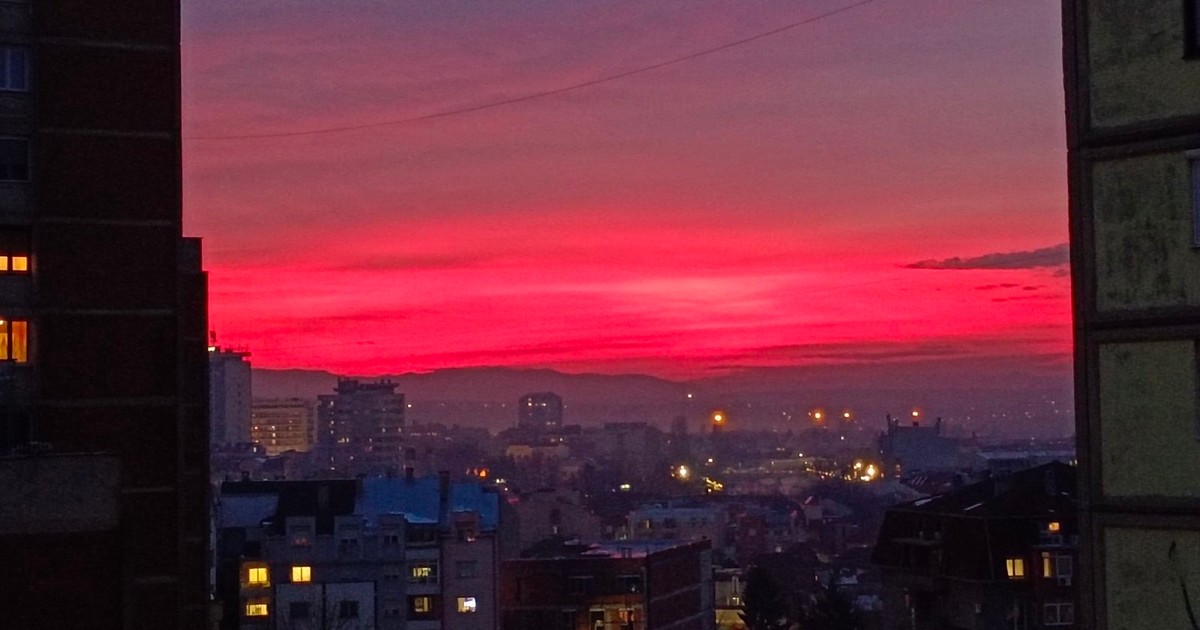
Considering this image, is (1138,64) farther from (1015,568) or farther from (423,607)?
(423,607)

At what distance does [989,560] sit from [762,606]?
111 feet

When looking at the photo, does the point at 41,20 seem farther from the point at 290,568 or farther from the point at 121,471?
the point at 290,568

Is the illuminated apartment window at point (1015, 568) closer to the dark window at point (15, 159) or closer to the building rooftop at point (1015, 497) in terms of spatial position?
the building rooftop at point (1015, 497)

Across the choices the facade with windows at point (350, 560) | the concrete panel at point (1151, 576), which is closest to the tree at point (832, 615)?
the facade with windows at point (350, 560)

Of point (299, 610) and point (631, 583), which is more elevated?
point (299, 610)

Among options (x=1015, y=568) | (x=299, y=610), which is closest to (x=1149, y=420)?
(x=1015, y=568)

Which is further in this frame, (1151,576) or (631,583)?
(631,583)

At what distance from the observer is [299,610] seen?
83.6 m

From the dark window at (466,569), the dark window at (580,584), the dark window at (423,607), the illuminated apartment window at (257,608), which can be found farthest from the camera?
the dark window at (580,584)

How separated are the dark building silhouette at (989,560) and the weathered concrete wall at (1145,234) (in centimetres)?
5051

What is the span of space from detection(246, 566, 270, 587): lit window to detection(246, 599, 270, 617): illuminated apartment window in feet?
2.63

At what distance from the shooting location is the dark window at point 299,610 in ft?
274

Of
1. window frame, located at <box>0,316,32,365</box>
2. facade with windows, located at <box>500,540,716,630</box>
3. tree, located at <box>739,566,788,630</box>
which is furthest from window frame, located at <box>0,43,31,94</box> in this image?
tree, located at <box>739,566,788,630</box>

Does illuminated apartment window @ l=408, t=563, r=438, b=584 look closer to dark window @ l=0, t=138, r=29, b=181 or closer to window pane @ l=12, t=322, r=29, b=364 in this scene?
window pane @ l=12, t=322, r=29, b=364
